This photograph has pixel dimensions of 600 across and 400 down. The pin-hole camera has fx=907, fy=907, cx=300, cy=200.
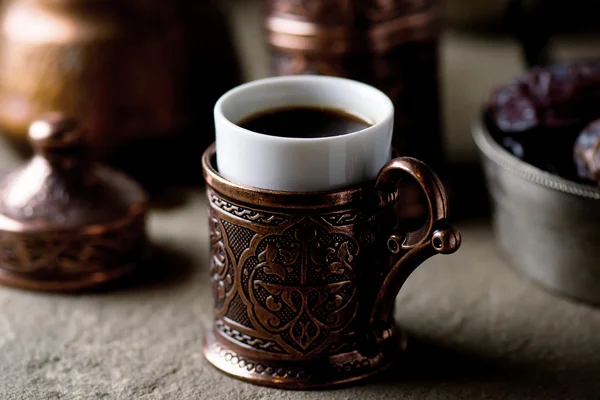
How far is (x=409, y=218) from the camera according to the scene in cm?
110

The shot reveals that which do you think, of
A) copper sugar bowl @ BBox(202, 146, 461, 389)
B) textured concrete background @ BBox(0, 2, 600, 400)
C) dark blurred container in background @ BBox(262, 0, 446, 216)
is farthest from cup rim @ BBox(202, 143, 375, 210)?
dark blurred container in background @ BBox(262, 0, 446, 216)

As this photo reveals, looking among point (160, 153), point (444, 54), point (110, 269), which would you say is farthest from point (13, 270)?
point (444, 54)

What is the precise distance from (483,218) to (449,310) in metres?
0.21

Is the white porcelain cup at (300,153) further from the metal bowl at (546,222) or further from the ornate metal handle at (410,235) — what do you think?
the metal bowl at (546,222)

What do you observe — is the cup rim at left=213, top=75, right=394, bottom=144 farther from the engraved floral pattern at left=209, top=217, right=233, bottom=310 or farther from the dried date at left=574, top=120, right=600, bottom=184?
the dried date at left=574, top=120, right=600, bottom=184

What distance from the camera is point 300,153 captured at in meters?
0.73

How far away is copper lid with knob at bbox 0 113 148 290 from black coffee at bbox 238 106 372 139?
0.23 meters

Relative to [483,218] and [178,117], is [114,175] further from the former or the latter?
[483,218]

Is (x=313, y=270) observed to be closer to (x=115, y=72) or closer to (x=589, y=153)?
(x=589, y=153)

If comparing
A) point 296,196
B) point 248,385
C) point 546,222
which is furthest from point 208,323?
point 546,222

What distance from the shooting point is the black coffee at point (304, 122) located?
797 mm

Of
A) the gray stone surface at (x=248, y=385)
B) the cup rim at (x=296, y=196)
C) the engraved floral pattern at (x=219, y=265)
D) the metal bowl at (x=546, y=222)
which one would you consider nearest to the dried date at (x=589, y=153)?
the metal bowl at (x=546, y=222)

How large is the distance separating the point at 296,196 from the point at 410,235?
108mm

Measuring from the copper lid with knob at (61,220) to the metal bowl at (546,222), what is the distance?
1.28 ft
